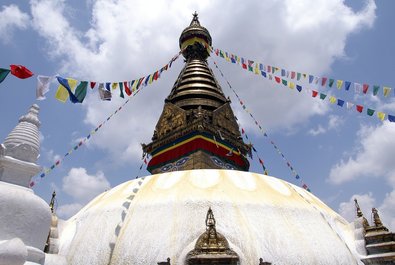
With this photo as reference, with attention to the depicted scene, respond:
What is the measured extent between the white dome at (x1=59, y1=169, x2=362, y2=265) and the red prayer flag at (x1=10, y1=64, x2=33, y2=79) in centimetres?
409

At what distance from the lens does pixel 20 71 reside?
7.91 m

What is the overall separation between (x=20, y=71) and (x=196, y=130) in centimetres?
1210

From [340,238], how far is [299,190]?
2.10m

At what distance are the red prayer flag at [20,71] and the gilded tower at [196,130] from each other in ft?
38.0

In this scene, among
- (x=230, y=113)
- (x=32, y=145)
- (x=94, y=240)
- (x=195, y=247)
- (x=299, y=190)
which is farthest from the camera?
(x=230, y=113)

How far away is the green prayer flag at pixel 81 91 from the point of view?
9177 millimetres

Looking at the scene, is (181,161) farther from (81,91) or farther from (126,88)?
(81,91)

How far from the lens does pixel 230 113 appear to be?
2209 cm

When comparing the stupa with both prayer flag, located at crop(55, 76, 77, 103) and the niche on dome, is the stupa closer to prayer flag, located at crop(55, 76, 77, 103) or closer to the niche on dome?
the niche on dome

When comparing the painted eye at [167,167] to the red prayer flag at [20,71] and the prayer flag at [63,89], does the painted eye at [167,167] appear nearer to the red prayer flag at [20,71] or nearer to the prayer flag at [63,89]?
the prayer flag at [63,89]

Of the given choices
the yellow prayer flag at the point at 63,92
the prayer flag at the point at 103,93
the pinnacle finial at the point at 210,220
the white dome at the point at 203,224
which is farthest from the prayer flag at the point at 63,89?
the pinnacle finial at the point at 210,220

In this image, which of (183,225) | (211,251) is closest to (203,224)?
(183,225)

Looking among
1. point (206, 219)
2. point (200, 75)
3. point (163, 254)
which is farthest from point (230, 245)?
point (200, 75)

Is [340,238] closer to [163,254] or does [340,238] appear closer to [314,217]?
[314,217]
